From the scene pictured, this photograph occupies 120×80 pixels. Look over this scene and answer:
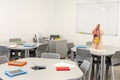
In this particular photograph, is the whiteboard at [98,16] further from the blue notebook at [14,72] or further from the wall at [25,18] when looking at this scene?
the blue notebook at [14,72]

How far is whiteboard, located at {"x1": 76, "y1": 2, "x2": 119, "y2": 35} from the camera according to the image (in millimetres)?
6707

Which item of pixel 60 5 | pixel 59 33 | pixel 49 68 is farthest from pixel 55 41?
pixel 49 68

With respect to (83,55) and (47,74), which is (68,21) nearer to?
(83,55)

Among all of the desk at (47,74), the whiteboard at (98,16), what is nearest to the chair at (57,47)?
the whiteboard at (98,16)

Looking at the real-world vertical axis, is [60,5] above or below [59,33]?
above

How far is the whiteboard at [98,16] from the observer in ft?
22.0

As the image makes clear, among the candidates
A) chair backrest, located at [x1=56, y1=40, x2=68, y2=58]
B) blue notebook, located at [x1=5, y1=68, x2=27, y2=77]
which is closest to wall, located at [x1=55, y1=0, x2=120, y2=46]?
chair backrest, located at [x1=56, y1=40, x2=68, y2=58]

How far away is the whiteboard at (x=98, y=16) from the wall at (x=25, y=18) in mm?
1346

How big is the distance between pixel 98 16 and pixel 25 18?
2680mm

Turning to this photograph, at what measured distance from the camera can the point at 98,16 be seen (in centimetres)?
710

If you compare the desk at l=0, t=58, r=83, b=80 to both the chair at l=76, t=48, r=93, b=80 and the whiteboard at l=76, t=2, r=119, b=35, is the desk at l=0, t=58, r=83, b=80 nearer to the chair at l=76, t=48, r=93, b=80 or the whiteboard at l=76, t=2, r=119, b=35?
the chair at l=76, t=48, r=93, b=80

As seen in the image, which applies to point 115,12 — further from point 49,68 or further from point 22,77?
point 22,77

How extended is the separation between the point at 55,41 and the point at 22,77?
4477 millimetres

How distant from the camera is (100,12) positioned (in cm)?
703
